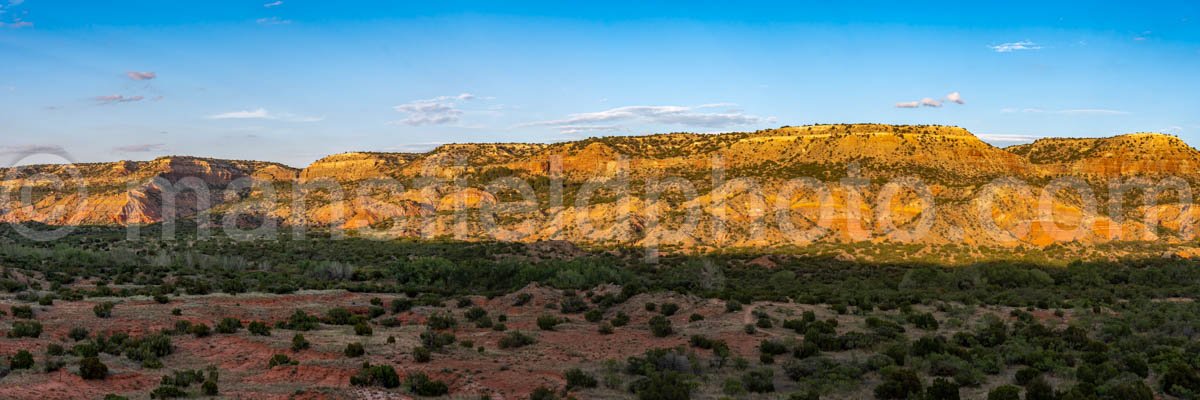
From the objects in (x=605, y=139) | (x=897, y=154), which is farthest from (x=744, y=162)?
(x=605, y=139)

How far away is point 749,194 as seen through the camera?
8275cm

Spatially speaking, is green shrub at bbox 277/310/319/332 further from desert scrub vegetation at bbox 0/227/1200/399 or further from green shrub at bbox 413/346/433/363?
green shrub at bbox 413/346/433/363

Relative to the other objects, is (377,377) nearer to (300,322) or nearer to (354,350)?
(354,350)

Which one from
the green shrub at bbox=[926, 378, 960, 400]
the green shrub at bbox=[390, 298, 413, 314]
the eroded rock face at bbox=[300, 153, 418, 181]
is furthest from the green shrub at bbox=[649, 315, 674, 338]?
the eroded rock face at bbox=[300, 153, 418, 181]

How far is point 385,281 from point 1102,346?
38.6 metres

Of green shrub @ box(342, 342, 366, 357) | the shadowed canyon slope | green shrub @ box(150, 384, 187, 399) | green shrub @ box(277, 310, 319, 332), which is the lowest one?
green shrub @ box(277, 310, 319, 332)

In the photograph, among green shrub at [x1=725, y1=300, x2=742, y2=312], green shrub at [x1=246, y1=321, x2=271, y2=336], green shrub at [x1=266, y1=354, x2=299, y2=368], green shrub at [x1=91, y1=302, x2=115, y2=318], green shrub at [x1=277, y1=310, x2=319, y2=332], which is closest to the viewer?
green shrub at [x1=266, y1=354, x2=299, y2=368]

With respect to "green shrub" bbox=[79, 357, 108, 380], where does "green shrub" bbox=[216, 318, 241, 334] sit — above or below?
below

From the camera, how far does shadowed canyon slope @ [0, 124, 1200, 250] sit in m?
73.9

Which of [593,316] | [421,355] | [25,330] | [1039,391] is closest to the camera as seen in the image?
[1039,391]

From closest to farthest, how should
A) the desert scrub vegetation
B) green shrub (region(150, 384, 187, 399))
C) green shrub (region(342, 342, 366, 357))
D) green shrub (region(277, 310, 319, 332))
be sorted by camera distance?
1. green shrub (region(150, 384, 187, 399))
2. the desert scrub vegetation
3. green shrub (region(342, 342, 366, 357))
4. green shrub (region(277, 310, 319, 332))

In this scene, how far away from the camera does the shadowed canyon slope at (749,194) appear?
73.9 m

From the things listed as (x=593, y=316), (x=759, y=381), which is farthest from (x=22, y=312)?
(x=759, y=381)

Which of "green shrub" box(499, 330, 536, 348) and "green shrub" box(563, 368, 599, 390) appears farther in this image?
"green shrub" box(499, 330, 536, 348)
